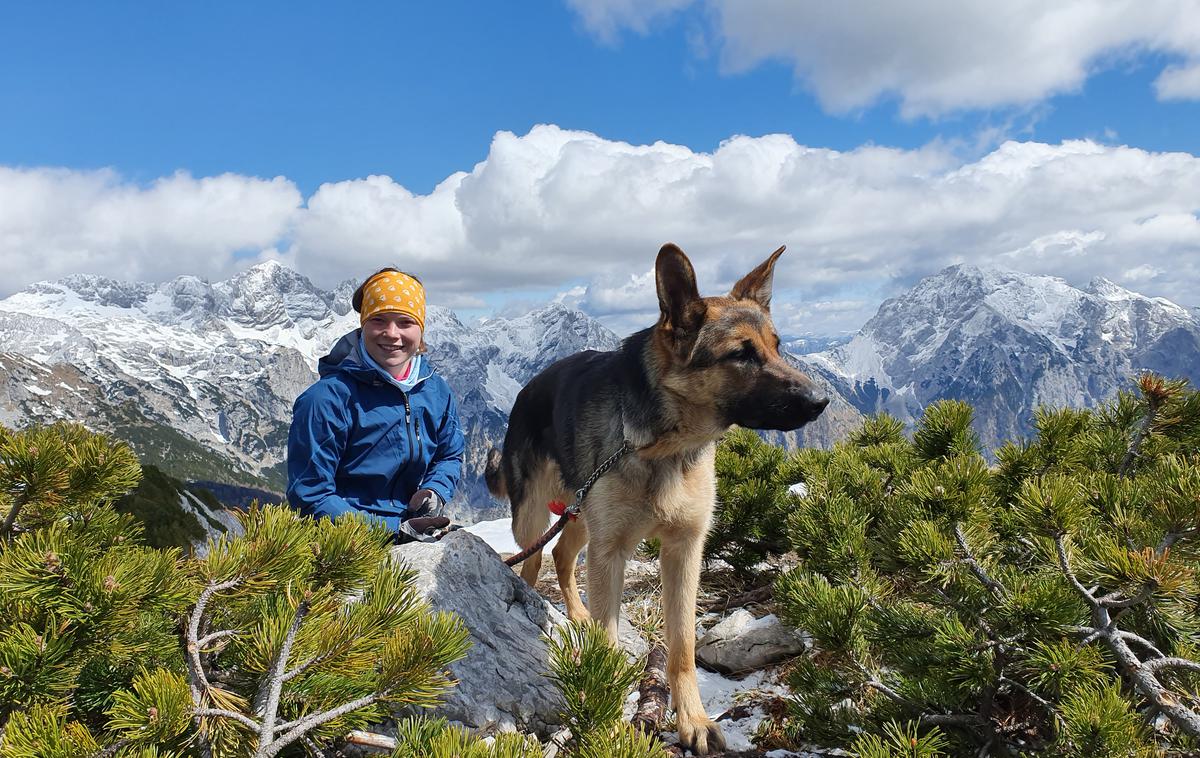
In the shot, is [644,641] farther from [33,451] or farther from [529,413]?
[33,451]

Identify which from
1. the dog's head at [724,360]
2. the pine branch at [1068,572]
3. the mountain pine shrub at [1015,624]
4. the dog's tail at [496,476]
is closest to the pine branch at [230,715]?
the mountain pine shrub at [1015,624]

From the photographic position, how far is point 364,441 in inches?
224

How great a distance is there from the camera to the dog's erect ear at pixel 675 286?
15.8 ft

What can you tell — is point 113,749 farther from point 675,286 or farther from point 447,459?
point 447,459

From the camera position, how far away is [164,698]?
1.84 m

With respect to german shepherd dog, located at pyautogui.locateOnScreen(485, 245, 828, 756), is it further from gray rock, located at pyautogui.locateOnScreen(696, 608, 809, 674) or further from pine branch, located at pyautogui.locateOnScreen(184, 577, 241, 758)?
pine branch, located at pyautogui.locateOnScreen(184, 577, 241, 758)

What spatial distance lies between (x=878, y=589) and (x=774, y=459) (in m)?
4.03

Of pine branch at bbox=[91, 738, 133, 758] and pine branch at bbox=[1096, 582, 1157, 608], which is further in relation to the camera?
pine branch at bbox=[1096, 582, 1157, 608]

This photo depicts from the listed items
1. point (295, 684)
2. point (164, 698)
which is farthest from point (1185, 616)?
point (164, 698)

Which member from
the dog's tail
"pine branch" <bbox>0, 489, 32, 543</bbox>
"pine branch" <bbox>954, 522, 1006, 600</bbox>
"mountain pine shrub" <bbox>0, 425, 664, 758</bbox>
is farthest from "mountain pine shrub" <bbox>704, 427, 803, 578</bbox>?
"pine branch" <bbox>0, 489, 32, 543</bbox>

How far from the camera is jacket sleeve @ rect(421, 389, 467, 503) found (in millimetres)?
6070

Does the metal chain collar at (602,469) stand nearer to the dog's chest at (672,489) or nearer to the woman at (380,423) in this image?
the dog's chest at (672,489)

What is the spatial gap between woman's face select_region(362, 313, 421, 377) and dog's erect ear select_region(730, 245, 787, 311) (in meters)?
2.82

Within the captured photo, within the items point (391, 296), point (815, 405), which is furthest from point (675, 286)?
point (391, 296)
